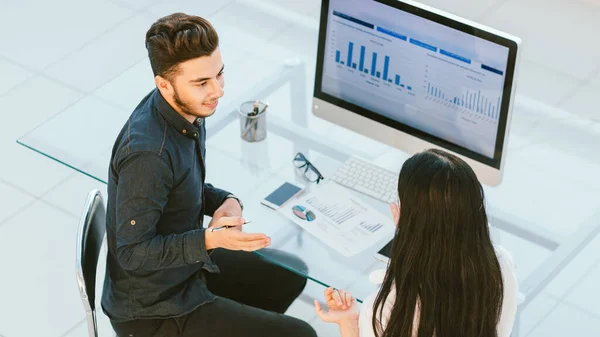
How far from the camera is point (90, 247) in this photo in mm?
2969

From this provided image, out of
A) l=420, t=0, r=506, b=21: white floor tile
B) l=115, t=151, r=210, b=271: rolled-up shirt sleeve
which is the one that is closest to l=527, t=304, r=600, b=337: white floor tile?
l=115, t=151, r=210, b=271: rolled-up shirt sleeve

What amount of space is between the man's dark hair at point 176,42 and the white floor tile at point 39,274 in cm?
147

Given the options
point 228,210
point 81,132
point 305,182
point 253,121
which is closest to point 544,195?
point 305,182

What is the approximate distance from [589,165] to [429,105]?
137 cm

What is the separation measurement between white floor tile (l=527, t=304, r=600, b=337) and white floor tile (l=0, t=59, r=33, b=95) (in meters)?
2.75

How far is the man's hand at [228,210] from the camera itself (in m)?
3.01

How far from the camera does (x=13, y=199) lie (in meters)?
4.35

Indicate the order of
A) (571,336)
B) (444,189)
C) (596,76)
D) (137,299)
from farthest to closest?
(596,76) → (571,336) → (137,299) → (444,189)

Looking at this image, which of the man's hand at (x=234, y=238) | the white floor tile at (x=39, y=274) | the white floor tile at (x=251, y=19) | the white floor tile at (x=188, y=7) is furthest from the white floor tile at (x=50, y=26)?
the man's hand at (x=234, y=238)

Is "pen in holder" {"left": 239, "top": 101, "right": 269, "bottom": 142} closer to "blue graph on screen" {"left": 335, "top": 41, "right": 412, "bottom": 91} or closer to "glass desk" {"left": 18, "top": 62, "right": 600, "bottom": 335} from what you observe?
"glass desk" {"left": 18, "top": 62, "right": 600, "bottom": 335}

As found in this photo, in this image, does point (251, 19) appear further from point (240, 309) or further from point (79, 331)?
point (240, 309)

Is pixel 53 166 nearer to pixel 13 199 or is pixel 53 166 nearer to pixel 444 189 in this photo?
pixel 13 199

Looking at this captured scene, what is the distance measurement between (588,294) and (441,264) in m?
1.71

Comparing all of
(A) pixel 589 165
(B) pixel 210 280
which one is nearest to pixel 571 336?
(A) pixel 589 165
